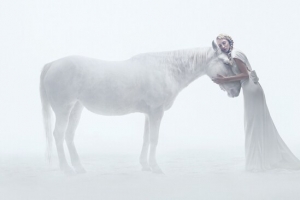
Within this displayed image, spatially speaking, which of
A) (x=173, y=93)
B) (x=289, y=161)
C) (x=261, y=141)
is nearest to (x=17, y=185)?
(x=173, y=93)

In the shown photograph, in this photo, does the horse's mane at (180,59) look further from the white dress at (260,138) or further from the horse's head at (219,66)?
the white dress at (260,138)

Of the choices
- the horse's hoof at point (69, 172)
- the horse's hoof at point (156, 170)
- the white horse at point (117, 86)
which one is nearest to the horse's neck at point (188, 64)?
the white horse at point (117, 86)

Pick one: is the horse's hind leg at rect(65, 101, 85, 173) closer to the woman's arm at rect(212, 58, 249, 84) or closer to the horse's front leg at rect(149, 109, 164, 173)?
the horse's front leg at rect(149, 109, 164, 173)

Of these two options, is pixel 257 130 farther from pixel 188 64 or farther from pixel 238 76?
pixel 188 64

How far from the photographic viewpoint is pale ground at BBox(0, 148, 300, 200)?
3375 millimetres

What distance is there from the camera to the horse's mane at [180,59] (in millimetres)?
4109

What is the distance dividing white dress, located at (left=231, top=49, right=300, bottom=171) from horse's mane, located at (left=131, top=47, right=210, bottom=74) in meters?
0.35

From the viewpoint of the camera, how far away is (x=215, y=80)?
4.10 metres

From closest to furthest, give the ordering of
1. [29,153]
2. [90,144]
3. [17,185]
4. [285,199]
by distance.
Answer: [285,199], [17,185], [29,153], [90,144]

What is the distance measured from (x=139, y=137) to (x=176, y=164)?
7.43 ft

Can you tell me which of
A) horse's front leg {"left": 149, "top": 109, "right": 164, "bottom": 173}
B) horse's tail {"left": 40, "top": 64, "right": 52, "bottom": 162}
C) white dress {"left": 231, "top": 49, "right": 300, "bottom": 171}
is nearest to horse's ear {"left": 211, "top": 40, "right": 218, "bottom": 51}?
white dress {"left": 231, "top": 49, "right": 300, "bottom": 171}

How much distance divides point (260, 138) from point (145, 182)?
4.36ft

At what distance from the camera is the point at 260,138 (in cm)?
420

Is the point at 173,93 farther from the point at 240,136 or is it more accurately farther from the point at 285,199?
the point at 240,136
